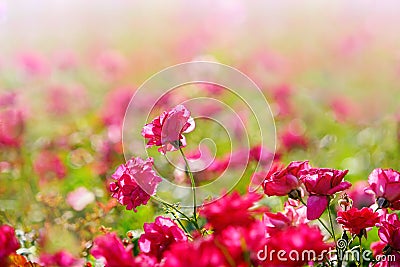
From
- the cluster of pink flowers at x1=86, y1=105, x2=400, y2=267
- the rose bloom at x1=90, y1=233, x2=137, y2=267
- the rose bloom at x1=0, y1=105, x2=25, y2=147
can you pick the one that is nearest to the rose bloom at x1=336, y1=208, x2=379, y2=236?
the cluster of pink flowers at x1=86, y1=105, x2=400, y2=267

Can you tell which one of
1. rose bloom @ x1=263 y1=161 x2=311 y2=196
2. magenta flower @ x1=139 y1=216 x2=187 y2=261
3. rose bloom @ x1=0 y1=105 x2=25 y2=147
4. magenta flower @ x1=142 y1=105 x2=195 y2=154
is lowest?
magenta flower @ x1=139 y1=216 x2=187 y2=261

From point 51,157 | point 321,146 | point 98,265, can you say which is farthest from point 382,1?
point 98,265

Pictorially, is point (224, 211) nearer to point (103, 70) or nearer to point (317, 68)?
point (103, 70)

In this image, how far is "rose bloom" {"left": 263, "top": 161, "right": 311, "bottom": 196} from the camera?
83 centimetres

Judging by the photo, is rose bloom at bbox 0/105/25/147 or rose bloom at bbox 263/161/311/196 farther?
rose bloom at bbox 0/105/25/147

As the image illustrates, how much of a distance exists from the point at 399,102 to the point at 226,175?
169 centimetres

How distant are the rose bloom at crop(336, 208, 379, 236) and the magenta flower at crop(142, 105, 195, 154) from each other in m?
0.20

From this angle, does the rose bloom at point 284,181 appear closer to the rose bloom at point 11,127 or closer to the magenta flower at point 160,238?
the magenta flower at point 160,238

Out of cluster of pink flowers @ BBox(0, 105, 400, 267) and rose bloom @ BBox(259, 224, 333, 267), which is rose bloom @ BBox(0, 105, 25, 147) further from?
rose bloom @ BBox(259, 224, 333, 267)

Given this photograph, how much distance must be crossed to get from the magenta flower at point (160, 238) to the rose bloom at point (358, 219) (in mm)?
174

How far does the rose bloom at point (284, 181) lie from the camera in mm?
828

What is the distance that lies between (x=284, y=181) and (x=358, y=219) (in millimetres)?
88

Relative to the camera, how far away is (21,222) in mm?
1345

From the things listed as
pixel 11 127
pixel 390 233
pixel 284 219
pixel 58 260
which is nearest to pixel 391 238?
pixel 390 233
